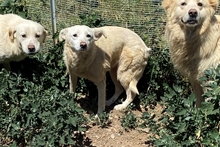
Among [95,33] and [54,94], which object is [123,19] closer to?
[95,33]

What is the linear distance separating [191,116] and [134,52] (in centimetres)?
188

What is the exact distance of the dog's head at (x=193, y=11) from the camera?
4434 millimetres

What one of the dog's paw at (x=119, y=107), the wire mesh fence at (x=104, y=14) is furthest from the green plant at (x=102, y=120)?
the wire mesh fence at (x=104, y=14)

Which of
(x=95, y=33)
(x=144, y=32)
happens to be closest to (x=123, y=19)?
(x=144, y=32)

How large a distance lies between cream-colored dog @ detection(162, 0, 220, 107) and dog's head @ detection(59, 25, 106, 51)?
3.18 ft

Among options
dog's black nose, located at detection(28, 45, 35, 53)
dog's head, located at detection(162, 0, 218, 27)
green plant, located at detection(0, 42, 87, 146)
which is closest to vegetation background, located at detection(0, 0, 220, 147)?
green plant, located at detection(0, 42, 87, 146)

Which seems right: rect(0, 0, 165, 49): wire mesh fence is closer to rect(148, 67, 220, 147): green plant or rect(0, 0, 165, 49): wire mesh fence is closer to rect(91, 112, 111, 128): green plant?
rect(91, 112, 111, 128): green plant

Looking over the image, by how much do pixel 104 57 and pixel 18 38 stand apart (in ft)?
3.92

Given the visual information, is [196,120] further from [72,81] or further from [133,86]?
[72,81]

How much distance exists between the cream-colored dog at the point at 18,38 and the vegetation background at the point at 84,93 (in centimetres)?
29

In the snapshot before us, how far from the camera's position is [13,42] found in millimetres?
5387

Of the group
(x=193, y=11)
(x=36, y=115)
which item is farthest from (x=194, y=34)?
(x=36, y=115)

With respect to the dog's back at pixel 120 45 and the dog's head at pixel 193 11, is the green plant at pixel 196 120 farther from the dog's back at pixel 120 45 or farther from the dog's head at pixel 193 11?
the dog's back at pixel 120 45

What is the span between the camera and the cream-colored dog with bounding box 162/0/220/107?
4523 mm
